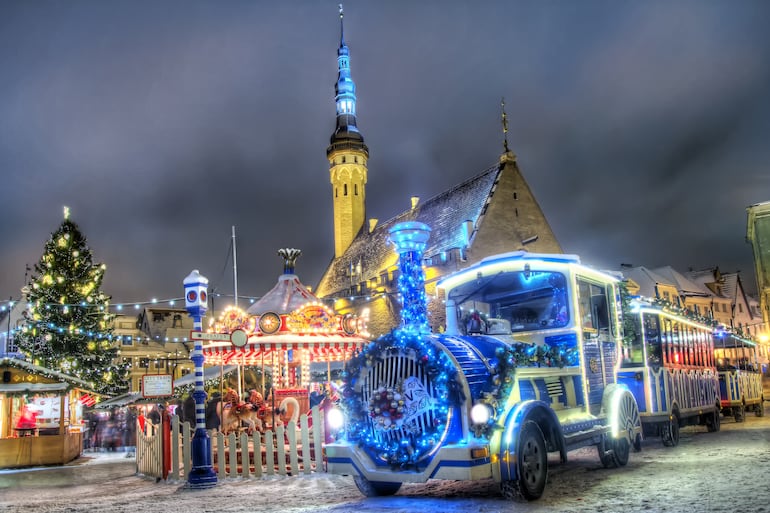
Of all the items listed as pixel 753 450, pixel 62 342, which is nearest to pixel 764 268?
pixel 753 450

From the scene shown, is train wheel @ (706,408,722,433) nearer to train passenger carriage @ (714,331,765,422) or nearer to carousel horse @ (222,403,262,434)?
train passenger carriage @ (714,331,765,422)

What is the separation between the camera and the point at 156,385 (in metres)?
13.5

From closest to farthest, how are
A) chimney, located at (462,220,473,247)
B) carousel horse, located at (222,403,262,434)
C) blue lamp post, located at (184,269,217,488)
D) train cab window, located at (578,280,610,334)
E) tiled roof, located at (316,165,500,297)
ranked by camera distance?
train cab window, located at (578,280,610,334)
blue lamp post, located at (184,269,217,488)
carousel horse, located at (222,403,262,434)
chimney, located at (462,220,473,247)
tiled roof, located at (316,165,500,297)

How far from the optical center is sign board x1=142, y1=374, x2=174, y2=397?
1345 centimetres

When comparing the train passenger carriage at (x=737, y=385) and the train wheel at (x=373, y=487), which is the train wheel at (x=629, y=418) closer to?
the train wheel at (x=373, y=487)

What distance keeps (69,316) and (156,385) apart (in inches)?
807

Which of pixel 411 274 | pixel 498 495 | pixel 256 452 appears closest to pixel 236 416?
pixel 256 452

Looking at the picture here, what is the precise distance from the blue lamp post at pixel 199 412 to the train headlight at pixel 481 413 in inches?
241

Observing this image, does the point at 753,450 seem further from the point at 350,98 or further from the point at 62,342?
the point at 350,98

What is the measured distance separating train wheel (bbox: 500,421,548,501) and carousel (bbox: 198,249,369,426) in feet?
30.9

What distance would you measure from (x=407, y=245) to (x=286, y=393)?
11.2m

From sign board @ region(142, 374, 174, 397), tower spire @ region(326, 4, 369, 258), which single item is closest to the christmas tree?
sign board @ region(142, 374, 174, 397)

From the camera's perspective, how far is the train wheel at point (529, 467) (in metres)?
7.97

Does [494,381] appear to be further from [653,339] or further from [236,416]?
[236,416]
